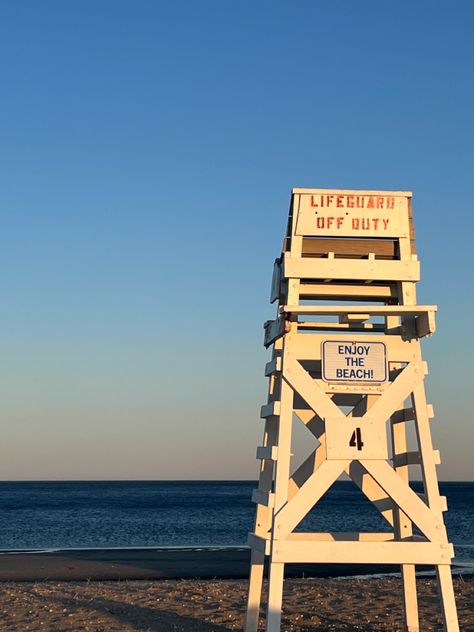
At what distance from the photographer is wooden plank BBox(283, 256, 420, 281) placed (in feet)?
38.1

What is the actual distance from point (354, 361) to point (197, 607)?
676cm

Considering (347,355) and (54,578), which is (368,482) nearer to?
(347,355)

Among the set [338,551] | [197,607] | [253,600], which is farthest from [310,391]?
[197,607]

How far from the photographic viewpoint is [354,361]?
11406 mm

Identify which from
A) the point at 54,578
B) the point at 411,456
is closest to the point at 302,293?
the point at 411,456

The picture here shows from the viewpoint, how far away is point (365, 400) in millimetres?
12453

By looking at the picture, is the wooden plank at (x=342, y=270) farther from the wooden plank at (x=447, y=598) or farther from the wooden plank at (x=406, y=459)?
the wooden plank at (x=447, y=598)

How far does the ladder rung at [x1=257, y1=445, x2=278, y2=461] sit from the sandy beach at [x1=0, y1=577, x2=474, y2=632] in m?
3.16

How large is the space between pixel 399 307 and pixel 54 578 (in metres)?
17.8

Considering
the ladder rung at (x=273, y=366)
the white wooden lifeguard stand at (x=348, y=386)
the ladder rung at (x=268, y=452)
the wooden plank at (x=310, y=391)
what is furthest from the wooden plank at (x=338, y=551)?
the ladder rung at (x=273, y=366)

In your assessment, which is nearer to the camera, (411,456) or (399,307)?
(399,307)

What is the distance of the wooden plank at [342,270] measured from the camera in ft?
38.1

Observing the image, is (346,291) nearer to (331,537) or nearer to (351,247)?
(351,247)

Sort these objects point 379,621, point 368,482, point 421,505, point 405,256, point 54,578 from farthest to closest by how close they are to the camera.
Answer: point 54,578, point 379,621, point 368,482, point 405,256, point 421,505
